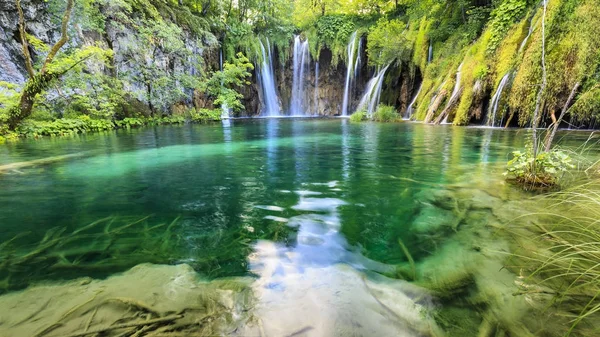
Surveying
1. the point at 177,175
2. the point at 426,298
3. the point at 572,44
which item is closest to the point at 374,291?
the point at 426,298

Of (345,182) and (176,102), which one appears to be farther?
(176,102)

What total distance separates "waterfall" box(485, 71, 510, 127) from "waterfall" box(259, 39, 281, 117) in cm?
1907

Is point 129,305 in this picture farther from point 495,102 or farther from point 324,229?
point 495,102

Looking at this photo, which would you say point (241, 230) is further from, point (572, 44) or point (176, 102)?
point (176, 102)

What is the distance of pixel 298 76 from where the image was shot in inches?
1085

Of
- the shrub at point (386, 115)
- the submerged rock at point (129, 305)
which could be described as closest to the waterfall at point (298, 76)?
the shrub at point (386, 115)

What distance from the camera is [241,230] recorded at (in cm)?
263

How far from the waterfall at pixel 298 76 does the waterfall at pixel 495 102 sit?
18.8 m

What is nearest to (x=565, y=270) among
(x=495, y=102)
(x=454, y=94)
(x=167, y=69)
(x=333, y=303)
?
(x=333, y=303)

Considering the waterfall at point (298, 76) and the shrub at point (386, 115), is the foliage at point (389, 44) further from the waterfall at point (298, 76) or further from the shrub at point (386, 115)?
the waterfall at point (298, 76)

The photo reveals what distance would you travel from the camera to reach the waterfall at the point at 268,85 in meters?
25.6

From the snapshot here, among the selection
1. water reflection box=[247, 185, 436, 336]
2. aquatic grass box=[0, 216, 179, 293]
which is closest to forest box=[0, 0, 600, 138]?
water reflection box=[247, 185, 436, 336]

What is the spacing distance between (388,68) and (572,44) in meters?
12.5

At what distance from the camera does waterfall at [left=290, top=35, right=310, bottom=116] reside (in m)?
26.5
